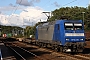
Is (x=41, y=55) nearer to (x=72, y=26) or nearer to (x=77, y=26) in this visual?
(x=72, y=26)

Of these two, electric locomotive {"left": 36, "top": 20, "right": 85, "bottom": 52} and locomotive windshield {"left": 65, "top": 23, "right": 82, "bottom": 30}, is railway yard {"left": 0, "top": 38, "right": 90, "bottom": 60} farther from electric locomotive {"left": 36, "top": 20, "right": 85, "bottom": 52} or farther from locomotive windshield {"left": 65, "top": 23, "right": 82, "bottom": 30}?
locomotive windshield {"left": 65, "top": 23, "right": 82, "bottom": 30}

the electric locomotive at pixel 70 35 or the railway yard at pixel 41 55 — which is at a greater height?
the electric locomotive at pixel 70 35

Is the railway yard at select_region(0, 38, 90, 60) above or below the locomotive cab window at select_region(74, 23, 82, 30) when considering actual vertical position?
below

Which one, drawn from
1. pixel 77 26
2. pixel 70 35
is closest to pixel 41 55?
pixel 70 35

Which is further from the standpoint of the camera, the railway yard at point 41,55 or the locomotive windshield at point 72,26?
the locomotive windshield at point 72,26

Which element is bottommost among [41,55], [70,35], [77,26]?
[41,55]

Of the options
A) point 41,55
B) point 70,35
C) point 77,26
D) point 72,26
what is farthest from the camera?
point 41,55

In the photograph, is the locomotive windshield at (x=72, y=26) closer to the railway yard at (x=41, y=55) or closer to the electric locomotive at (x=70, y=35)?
the electric locomotive at (x=70, y=35)

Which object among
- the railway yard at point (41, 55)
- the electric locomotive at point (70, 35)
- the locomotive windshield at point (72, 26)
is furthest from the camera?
the locomotive windshield at point (72, 26)

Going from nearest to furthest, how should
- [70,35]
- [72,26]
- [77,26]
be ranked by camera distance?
1. [70,35]
2. [72,26]
3. [77,26]

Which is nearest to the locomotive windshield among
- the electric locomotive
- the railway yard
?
the electric locomotive

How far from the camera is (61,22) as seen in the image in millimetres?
25469

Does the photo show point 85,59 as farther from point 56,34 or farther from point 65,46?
point 56,34

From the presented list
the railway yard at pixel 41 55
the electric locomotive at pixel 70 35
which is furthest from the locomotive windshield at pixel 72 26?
the railway yard at pixel 41 55
